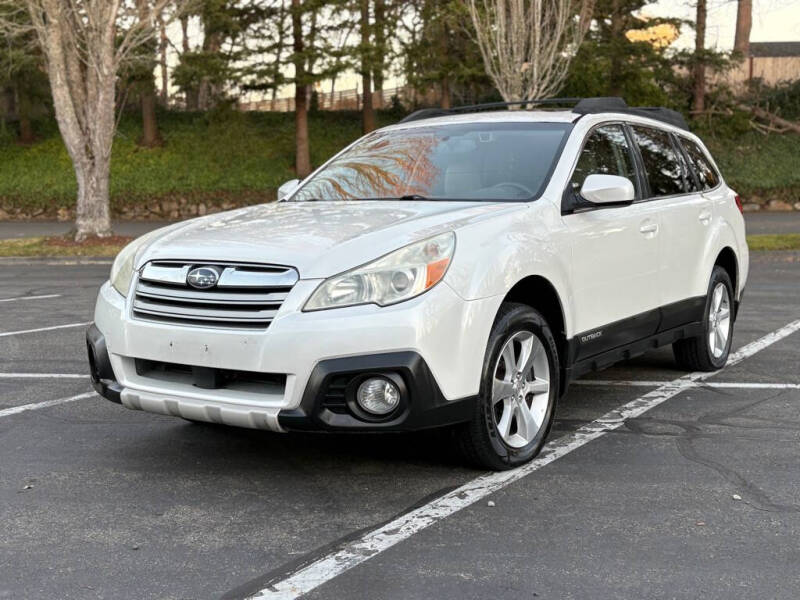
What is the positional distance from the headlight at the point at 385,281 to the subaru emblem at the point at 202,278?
0.47m

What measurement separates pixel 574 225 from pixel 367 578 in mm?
2506

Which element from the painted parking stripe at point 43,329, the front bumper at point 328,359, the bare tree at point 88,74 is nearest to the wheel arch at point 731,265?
the front bumper at point 328,359

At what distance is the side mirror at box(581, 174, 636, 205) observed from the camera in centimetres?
537

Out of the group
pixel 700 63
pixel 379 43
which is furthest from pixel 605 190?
pixel 700 63

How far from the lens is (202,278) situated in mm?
4562

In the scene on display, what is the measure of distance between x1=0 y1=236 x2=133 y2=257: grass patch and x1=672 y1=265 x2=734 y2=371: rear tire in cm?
1287

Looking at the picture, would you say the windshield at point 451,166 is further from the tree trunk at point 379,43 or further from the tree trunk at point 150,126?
the tree trunk at point 150,126

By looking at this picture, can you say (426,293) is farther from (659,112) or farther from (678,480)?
(659,112)

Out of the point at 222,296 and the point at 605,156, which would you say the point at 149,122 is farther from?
the point at 222,296

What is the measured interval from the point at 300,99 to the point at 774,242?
59.6ft

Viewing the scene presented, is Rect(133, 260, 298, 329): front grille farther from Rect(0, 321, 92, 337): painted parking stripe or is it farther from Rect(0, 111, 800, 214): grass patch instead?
Rect(0, 111, 800, 214): grass patch

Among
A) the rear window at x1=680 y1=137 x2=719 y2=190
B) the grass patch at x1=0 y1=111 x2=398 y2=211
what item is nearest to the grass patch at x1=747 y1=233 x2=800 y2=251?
the rear window at x1=680 y1=137 x2=719 y2=190

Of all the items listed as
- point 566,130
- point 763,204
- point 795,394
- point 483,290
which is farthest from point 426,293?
point 763,204

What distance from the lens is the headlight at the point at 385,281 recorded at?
14.4ft
